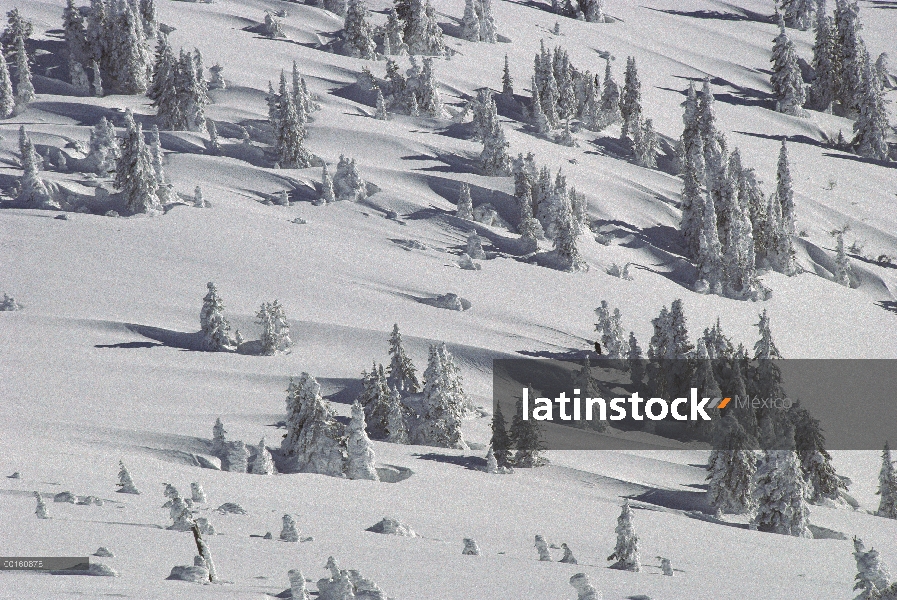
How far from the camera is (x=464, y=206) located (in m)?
92.8

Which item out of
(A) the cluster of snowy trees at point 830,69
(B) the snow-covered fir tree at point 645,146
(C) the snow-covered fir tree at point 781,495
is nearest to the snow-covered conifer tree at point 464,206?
(B) the snow-covered fir tree at point 645,146

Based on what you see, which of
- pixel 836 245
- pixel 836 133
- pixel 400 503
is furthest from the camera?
pixel 836 133

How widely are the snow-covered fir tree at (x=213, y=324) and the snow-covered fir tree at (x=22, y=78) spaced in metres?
46.0

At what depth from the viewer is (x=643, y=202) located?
341 ft

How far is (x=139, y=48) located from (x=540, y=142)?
40226mm

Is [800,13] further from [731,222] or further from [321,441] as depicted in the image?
[321,441]

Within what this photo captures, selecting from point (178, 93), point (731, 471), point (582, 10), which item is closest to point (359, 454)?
point (731, 471)

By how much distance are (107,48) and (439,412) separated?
214 ft

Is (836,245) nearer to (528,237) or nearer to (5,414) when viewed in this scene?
(528,237)

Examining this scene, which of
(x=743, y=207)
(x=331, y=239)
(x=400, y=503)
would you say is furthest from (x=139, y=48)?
(x=400, y=503)

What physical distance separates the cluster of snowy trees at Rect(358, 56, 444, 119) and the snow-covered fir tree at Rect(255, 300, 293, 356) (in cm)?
4559

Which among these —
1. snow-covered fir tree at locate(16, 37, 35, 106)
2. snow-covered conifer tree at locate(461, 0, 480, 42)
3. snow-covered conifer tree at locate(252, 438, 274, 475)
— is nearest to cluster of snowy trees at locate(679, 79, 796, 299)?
snow-covered conifer tree at locate(461, 0, 480, 42)

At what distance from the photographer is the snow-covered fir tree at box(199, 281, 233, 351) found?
63.8 meters

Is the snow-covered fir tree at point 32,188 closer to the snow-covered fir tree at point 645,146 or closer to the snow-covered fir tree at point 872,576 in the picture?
the snow-covered fir tree at point 645,146
